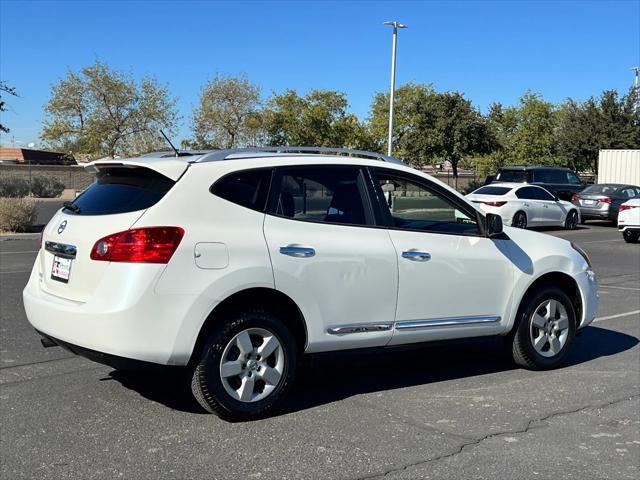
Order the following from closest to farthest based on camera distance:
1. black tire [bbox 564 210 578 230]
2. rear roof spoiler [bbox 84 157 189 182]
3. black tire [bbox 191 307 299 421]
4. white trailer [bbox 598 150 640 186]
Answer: black tire [bbox 191 307 299 421] < rear roof spoiler [bbox 84 157 189 182] < black tire [bbox 564 210 578 230] < white trailer [bbox 598 150 640 186]

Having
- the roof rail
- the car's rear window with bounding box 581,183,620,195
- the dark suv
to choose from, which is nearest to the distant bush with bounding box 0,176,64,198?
the dark suv

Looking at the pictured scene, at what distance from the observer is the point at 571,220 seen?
2517 cm

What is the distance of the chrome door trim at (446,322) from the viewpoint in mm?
5411

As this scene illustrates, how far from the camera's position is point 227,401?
4684 mm

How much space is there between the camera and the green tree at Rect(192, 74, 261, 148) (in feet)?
149

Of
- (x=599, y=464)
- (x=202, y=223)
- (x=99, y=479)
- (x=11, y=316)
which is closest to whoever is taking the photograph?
(x=99, y=479)

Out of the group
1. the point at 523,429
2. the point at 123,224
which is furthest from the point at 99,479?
the point at 523,429

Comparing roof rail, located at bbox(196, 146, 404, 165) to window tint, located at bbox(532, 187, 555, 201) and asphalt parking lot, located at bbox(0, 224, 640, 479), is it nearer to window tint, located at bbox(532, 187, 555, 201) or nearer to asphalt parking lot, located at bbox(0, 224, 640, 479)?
asphalt parking lot, located at bbox(0, 224, 640, 479)

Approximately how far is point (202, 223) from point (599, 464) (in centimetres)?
279

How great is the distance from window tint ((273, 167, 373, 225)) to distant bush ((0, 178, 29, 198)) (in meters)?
30.0

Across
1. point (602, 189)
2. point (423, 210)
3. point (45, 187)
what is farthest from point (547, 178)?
point (45, 187)

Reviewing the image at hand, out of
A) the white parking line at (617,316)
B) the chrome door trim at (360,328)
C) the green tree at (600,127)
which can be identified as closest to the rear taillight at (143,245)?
the chrome door trim at (360,328)

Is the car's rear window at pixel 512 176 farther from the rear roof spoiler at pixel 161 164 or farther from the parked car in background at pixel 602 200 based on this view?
the rear roof spoiler at pixel 161 164

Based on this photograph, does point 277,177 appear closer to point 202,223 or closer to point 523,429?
point 202,223
